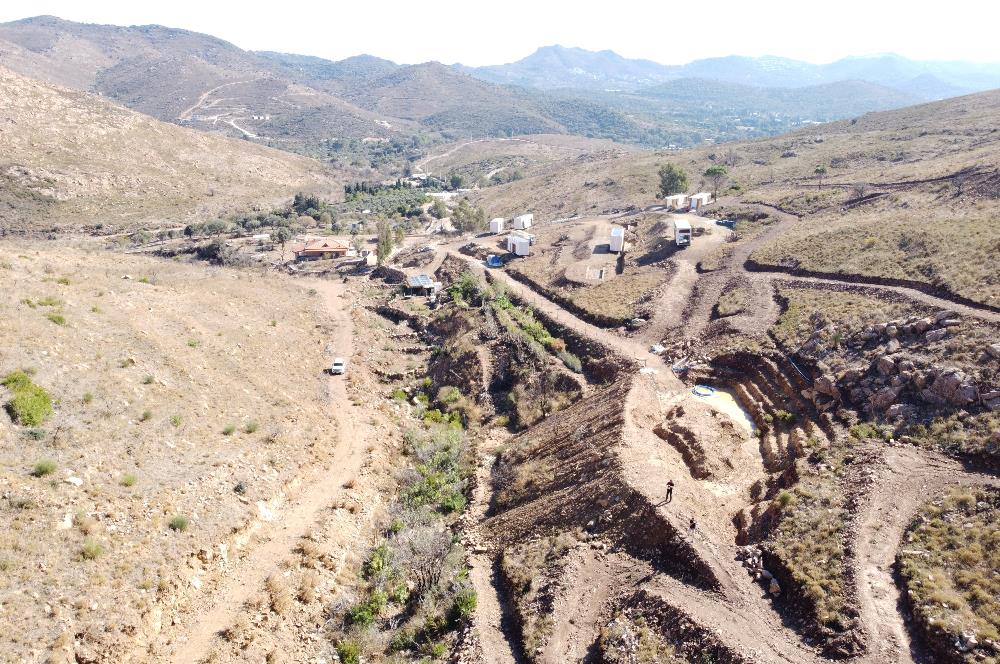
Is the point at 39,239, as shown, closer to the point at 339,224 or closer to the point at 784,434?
the point at 339,224

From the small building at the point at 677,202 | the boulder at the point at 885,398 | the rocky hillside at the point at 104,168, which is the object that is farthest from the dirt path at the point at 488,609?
the rocky hillside at the point at 104,168

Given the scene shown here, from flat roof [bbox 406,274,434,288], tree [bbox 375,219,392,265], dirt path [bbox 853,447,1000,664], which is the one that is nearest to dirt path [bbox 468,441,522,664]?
dirt path [bbox 853,447,1000,664]

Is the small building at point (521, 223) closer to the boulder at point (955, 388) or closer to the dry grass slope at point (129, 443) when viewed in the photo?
the dry grass slope at point (129, 443)

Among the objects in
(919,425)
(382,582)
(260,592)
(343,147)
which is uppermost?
(343,147)

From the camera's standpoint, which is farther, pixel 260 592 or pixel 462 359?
pixel 462 359

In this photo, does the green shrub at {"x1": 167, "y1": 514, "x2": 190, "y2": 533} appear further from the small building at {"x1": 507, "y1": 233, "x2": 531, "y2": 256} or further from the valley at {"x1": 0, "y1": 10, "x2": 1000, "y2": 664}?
the small building at {"x1": 507, "y1": 233, "x2": 531, "y2": 256}

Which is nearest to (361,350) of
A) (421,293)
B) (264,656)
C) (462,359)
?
(462,359)
